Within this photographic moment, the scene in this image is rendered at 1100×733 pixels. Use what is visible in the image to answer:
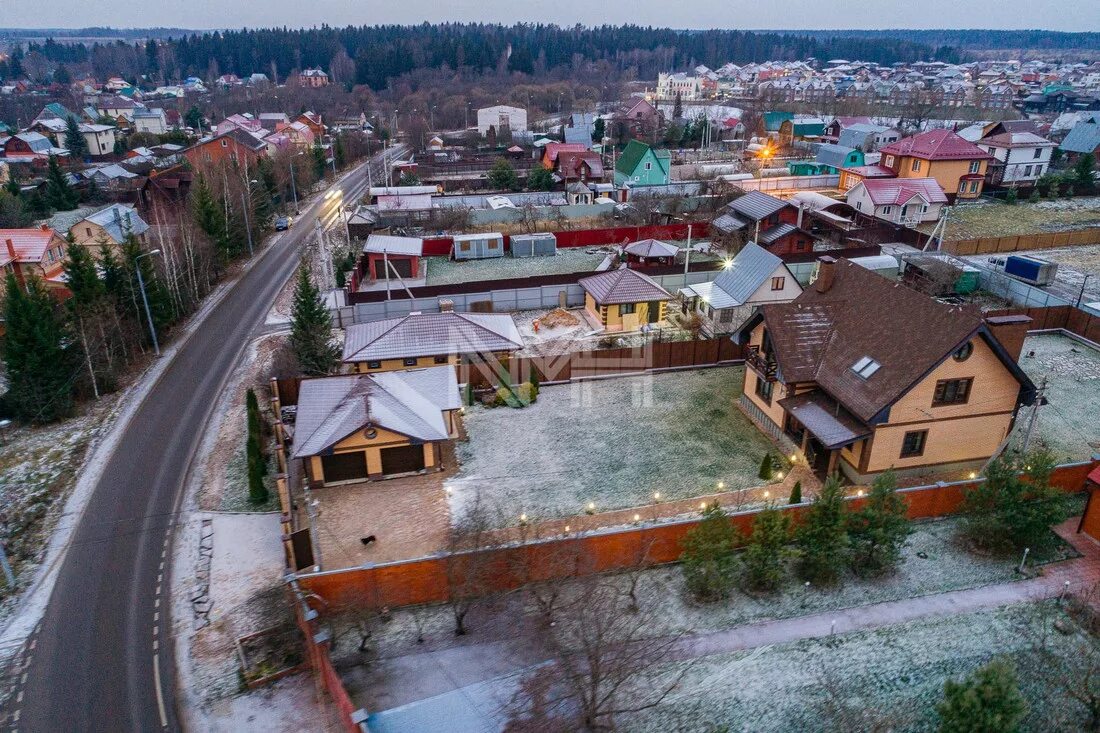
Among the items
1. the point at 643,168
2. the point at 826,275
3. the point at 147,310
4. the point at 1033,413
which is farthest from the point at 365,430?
the point at 643,168

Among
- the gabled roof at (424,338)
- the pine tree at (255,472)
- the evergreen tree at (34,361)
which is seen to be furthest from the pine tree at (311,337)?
the evergreen tree at (34,361)

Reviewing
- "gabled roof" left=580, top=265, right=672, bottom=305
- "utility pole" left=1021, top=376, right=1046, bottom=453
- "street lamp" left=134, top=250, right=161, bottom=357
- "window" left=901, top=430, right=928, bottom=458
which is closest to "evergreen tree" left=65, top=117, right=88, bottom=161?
"street lamp" left=134, top=250, right=161, bottom=357

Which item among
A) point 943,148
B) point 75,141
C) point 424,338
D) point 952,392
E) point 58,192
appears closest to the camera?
point 952,392

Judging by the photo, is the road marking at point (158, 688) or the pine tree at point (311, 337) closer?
the road marking at point (158, 688)

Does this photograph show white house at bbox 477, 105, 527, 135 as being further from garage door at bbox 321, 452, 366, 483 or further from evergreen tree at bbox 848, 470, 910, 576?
evergreen tree at bbox 848, 470, 910, 576

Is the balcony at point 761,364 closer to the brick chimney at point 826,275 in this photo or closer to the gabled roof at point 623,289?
the brick chimney at point 826,275

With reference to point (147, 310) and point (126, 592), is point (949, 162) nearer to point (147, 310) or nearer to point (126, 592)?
point (147, 310)
